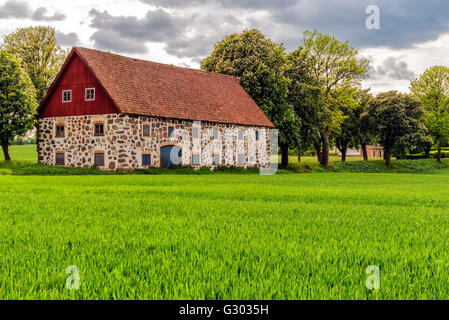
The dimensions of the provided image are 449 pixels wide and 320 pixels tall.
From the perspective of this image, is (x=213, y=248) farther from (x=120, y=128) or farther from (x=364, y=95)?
(x=364, y=95)

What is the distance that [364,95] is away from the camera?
71375 millimetres

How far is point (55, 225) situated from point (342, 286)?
5.22 meters

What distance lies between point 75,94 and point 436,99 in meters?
62.3

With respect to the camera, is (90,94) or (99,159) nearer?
(99,159)

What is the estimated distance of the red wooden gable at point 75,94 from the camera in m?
35.2

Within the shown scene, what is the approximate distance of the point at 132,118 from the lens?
1369 inches

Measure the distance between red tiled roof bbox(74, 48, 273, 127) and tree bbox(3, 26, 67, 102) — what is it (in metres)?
18.1

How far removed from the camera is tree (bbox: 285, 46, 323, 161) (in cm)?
5094

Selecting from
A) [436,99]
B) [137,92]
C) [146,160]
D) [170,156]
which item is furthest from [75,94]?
[436,99]

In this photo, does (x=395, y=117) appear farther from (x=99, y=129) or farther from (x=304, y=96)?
(x=99, y=129)

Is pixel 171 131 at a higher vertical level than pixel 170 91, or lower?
lower

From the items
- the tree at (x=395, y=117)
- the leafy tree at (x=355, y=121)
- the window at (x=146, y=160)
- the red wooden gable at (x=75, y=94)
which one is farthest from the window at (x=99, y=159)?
the tree at (x=395, y=117)

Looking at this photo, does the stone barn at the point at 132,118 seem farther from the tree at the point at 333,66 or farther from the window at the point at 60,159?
the tree at the point at 333,66
